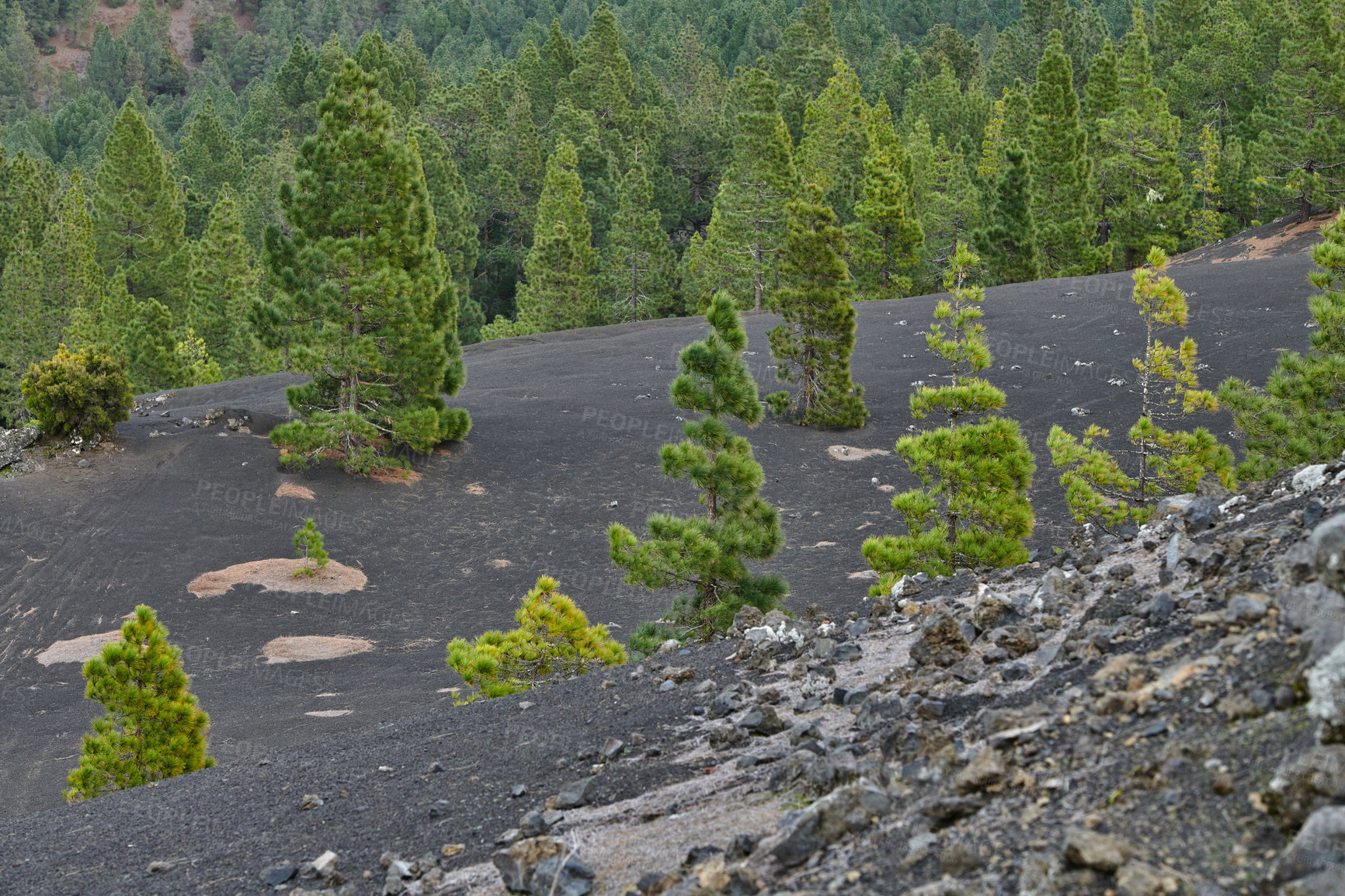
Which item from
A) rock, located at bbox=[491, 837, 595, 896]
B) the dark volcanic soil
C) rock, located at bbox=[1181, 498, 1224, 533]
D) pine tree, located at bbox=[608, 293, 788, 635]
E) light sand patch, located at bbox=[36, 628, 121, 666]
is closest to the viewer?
rock, located at bbox=[491, 837, 595, 896]

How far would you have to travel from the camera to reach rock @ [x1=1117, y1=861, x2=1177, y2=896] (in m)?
3.20

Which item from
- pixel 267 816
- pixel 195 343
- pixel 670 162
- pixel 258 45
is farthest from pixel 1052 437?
pixel 258 45

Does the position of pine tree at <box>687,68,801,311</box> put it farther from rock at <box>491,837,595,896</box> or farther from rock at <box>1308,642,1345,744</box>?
rock at <box>1308,642,1345,744</box>

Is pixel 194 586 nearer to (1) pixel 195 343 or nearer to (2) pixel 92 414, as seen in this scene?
(2) pixel 92 414

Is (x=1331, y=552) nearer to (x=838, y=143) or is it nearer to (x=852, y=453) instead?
(x=852, y=453)

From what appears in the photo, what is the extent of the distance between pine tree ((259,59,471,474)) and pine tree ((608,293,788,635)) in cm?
1232

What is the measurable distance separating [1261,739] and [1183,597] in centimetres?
200

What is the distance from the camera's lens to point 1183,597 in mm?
5609

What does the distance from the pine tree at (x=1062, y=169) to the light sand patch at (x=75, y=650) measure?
3792 cm

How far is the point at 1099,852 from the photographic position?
335 centimetres

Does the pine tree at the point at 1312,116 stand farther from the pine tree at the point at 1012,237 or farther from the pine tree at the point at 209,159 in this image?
the pine tree at the point at 209,159

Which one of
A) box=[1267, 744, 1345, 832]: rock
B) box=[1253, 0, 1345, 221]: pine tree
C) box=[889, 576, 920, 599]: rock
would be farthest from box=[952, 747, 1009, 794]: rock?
box=[1253, 0, 1345, 221]: pine tree

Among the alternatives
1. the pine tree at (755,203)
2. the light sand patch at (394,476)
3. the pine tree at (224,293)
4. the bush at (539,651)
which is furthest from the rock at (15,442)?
the pine tree at (755,203)

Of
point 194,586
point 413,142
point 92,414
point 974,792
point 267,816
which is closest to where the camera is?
point 974,792
